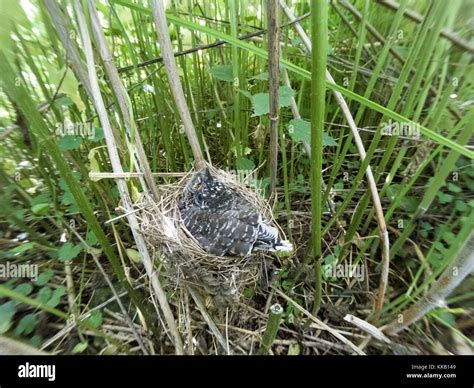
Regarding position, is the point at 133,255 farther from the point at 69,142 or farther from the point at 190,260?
the point at 69,142

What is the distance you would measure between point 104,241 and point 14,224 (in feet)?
1.09

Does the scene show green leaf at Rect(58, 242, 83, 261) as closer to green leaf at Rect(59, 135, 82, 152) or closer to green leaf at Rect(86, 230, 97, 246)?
green leaf at Rect(86, 230, 97, 246)

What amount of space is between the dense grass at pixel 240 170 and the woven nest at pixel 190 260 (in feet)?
0.15

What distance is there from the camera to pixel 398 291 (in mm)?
714

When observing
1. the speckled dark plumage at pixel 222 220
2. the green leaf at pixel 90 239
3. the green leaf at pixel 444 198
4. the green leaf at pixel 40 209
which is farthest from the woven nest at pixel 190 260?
the green leaf at pixel 444 198

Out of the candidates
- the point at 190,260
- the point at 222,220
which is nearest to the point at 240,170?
the point at 222,220

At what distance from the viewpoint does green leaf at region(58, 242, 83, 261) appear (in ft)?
2.30

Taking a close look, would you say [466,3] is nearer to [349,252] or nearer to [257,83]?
[257,83]

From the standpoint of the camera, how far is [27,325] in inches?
23.6

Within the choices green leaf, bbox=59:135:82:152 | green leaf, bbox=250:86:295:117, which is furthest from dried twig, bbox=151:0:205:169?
green leaf, bbox=59:135:82:152

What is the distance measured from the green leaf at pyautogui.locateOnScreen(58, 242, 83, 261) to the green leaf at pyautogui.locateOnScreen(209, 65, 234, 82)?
1.66ft

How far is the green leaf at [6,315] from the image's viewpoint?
0.56 meters

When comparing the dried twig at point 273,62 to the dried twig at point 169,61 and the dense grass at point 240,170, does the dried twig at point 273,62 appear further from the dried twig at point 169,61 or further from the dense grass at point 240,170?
the dried twig at point 169,61

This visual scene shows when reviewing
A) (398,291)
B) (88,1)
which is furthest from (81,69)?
(398,291)
